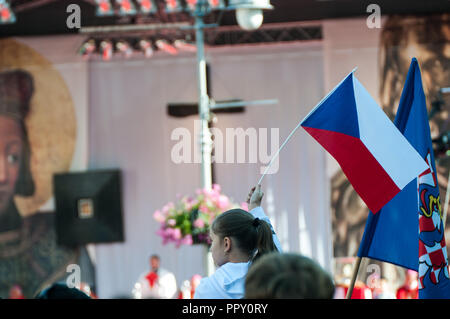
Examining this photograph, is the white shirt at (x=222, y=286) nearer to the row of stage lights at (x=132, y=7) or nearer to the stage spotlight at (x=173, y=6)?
the row of stage lights at (x=132, y=7)

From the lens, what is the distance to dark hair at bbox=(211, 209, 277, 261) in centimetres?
279

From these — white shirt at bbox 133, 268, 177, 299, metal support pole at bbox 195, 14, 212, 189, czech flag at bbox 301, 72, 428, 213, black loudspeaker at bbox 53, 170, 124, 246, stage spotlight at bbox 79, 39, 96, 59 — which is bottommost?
white shirt at bbox 133, 268, 177, 299

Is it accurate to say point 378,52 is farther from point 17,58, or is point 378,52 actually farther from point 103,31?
point 17,58

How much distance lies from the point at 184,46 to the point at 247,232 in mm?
9027

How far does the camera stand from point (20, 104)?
12125 mm

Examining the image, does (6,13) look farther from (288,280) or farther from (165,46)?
(288,280)

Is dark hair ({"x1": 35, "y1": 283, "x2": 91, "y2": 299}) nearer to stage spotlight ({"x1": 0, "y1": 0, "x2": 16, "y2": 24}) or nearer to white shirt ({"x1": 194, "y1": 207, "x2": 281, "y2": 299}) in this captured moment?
white shirt ({"x1": 194, "y1": 207, "x2": 281, "y2": 299})

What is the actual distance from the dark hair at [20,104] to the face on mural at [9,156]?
63mm

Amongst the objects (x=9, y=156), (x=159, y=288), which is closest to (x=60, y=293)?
(x=159, y=288)

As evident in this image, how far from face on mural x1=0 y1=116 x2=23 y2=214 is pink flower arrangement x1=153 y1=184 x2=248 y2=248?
4.83 meters

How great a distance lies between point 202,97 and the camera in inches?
363

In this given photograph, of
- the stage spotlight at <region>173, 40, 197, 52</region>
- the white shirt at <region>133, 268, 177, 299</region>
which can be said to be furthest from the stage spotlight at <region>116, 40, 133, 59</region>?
the white shirt at <region>133, 268, 177, 299</region>

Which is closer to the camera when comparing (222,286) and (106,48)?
(222,286)

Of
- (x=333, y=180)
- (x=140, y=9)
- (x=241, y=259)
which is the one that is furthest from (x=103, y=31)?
(x=241, y=259)
